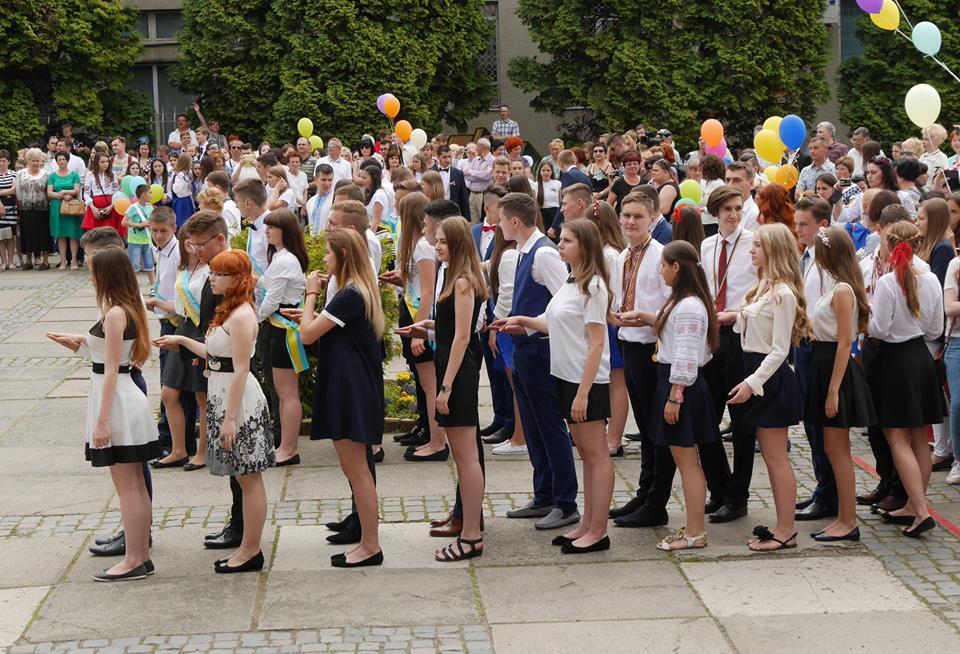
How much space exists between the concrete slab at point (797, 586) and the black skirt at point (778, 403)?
2.46 ft

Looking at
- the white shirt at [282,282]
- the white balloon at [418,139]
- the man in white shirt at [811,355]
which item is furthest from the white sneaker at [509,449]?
the white balloon at [418,139]

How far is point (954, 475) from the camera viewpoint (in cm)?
863

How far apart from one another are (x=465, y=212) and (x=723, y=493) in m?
12.6

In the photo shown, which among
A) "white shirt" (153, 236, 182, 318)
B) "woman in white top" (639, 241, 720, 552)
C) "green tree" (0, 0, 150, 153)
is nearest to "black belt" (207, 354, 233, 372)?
"woman in white top" (639, 241, 720, 552)

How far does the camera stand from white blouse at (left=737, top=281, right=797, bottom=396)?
7.02 m

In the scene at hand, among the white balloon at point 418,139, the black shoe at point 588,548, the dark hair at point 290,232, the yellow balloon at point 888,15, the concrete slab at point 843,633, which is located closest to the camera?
the concrete slab at point 843,633

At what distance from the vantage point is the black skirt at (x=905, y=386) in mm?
7578

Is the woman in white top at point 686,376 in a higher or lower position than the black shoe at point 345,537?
higher

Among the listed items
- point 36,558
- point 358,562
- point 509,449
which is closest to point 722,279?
point 509,449

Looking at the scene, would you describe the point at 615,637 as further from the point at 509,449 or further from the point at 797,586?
the point at 509,449

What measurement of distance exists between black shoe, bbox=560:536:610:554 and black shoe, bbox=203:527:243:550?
1.84 meters

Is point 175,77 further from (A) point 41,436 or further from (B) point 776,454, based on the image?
(B) point 776,454

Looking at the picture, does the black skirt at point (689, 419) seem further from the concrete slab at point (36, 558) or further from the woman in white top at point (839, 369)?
the concrete slab at point (36, 558)

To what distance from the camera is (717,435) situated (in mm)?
7344
